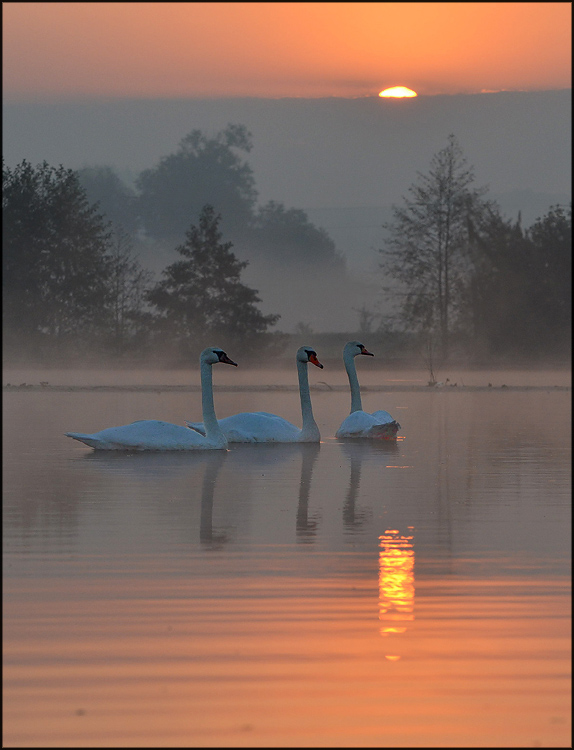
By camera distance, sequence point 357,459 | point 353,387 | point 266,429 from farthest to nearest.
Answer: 1. point 353,387
2. point 266,429
3. point 357,459

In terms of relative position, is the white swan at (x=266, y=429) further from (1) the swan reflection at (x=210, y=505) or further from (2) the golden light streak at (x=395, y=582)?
(2) the golden light streak at (x=395, y=582)

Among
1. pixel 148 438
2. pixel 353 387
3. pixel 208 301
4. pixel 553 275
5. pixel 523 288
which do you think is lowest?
pixel 148 438

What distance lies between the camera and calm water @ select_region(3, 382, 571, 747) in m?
4.14

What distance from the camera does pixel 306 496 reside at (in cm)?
973

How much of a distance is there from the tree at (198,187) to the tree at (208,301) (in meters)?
25.0

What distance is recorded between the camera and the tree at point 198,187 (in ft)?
222

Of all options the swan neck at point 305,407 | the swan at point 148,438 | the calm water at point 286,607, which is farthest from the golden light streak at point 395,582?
the swan neck at point 305,407

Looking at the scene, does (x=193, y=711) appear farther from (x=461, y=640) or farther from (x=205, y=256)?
(x=205, y=256)

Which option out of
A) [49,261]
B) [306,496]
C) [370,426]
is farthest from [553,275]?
[306,496]

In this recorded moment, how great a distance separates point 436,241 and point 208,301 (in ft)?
24.7

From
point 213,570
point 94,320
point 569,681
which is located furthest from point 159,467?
point 94,320

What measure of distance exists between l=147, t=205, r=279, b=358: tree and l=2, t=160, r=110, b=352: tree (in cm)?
217

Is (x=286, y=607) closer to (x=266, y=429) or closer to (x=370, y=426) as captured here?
(x=266, y=429)

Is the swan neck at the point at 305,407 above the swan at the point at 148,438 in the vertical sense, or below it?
above
